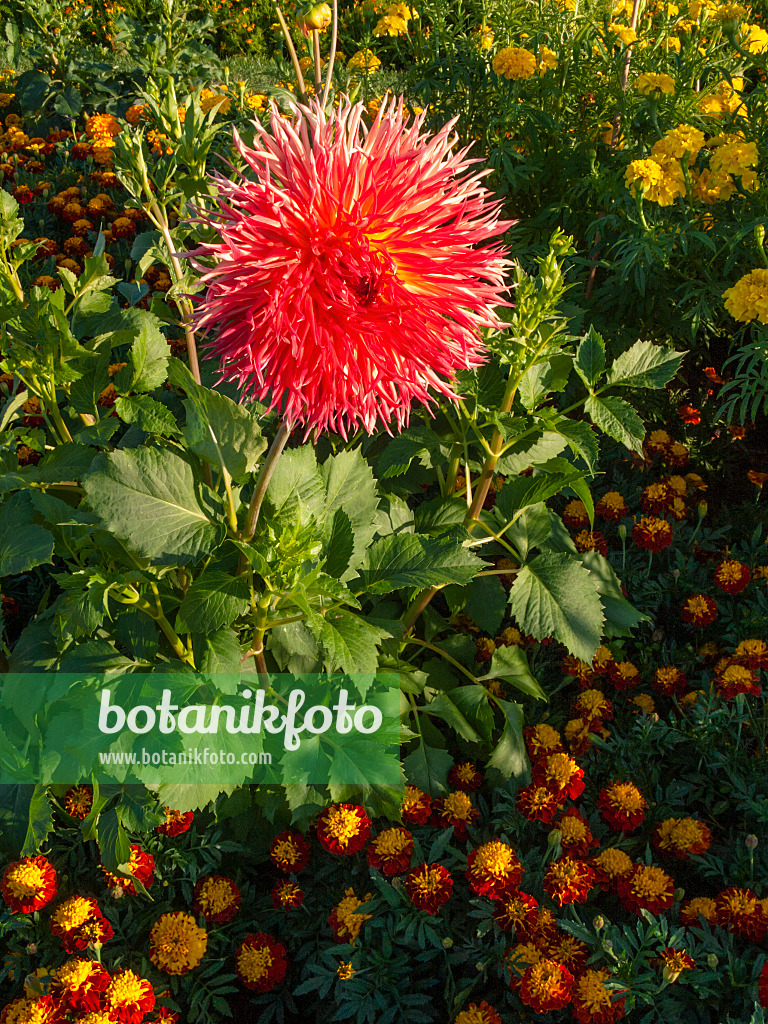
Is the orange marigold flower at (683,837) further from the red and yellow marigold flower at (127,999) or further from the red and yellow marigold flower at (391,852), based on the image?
the red and yellow marigold flower at (127,999)

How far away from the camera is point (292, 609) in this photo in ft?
5.34

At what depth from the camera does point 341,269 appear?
111 centimetres

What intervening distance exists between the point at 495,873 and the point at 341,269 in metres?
1.25

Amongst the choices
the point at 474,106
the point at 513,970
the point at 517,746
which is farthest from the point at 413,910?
the point at 474,106

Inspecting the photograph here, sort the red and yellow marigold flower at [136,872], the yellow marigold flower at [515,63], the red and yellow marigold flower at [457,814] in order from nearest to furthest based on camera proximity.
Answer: the red and yellow marigold flower at [136,872] < the red and yellow marigold flower at [457,814] < the yellow marigold flower at [515,63]

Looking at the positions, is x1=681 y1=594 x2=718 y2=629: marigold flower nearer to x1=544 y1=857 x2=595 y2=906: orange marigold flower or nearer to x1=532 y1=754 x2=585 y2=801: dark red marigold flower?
x1=532 y1=754 x2=585 y2=801: dark red marigold flower

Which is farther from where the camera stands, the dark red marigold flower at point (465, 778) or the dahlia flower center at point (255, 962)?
the dark red marigold flower at point (465, 778)

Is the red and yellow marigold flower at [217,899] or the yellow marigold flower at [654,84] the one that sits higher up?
the yellow marigold flower at [654,84]

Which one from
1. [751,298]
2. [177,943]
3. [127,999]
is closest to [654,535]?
[751,298]

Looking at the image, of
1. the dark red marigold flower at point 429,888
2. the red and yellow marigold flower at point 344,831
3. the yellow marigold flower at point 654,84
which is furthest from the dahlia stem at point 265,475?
the yellow marigold flower at point 654,84

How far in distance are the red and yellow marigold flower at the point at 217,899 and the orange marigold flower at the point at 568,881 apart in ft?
2.24

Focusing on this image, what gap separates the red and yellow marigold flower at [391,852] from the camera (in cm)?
173

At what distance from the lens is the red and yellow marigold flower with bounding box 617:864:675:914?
5.39ft

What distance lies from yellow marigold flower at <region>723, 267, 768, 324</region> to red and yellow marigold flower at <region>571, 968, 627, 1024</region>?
1.74 m
